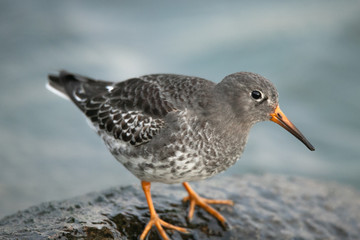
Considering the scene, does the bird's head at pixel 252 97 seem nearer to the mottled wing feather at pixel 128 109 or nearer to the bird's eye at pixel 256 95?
the bird's eye at pixel 256 95

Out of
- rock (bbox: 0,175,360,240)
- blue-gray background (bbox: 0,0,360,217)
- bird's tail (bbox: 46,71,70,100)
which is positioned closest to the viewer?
rock (bbox: 0,175,360,240)

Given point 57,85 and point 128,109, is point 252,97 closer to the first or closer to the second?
point 128,109

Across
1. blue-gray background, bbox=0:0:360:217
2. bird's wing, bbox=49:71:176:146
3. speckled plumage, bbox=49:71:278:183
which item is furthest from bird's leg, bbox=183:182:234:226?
blue-gray background, bbox=0:0:360:217

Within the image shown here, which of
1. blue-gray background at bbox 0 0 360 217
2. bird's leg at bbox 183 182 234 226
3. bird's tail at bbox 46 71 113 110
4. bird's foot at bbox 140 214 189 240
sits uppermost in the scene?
blue-gray background at bbox 0 0 360 217

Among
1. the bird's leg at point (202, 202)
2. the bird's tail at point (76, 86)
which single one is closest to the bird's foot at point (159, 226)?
the bird's leg at point (202, 202)

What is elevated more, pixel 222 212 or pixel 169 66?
pixel 169 66

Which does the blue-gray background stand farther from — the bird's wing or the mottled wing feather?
the mottled wing feather

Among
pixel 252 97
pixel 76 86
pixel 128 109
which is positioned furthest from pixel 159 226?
pixel 76 86
